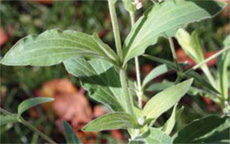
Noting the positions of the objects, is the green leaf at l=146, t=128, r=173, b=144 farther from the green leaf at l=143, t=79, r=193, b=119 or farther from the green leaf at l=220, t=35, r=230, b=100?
the green leaf at l=220, t=35, r=230, b=100

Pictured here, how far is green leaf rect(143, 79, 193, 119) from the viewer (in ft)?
3.31

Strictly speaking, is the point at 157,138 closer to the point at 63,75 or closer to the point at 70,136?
the point at 70,136

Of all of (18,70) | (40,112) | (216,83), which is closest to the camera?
(216,83)

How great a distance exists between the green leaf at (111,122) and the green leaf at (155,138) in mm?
39

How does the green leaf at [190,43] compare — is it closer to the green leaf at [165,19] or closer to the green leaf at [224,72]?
the green leaf at [224,72]

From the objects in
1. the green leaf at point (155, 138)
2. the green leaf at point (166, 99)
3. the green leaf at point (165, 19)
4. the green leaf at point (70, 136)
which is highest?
the green leaf at point (165, 19)

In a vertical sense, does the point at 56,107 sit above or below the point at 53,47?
below

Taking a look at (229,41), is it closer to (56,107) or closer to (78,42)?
(78,42)

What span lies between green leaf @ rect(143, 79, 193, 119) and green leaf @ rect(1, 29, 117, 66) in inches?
5.4

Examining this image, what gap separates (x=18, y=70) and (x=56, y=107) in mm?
264

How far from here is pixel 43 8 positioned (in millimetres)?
2525

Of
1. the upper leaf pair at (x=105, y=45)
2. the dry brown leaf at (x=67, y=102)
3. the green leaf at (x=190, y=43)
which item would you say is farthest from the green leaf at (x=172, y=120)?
the dry brown leaf at (x=67, y=102)

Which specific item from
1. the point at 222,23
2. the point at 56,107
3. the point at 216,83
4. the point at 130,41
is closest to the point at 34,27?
the point at 56,107

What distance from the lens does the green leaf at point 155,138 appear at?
946mm
